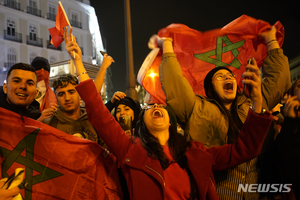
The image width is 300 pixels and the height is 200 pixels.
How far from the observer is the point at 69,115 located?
3.27m

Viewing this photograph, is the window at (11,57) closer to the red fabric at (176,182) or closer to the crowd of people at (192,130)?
the crowd of people at (192,130)

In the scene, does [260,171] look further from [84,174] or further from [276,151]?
[84,174]

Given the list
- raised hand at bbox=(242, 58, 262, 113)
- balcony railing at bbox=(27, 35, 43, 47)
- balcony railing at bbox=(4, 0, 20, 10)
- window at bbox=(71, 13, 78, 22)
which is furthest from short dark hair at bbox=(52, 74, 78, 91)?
window at bbox=(71, 13, 78, 22)

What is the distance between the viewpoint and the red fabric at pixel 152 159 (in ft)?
7.16

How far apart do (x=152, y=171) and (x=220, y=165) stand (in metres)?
0.72

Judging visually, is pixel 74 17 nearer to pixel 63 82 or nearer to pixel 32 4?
pixel 32 4

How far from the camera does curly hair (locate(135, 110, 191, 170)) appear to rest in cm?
233

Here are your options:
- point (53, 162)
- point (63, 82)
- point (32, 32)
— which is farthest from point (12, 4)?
point (53, 162)

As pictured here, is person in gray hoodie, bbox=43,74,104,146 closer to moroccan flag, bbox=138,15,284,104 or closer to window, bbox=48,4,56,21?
moroccan flag, bbox=138,15,284,104

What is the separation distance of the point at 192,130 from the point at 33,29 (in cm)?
3372

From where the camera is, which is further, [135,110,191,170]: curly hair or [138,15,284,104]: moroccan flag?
[138,15,284,104]: moroccan flag

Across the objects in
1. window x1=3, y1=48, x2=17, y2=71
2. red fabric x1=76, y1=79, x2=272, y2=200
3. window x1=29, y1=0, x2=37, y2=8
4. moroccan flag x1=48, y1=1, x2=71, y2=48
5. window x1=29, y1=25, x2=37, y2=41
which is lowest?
red fabric x1=76, y1=79, x2=272, y2=200

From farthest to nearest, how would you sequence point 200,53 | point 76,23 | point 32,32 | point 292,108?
point 76,23 → point 32,32 → point 200,53 → point 292,108

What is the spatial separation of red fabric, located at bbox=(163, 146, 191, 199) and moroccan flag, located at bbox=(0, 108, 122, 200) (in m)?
0.60
